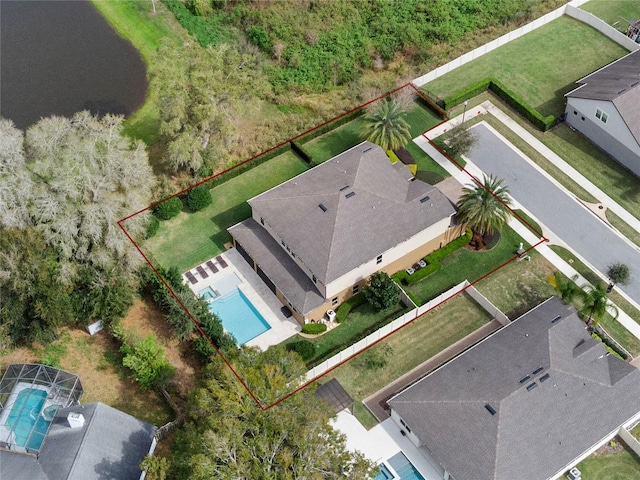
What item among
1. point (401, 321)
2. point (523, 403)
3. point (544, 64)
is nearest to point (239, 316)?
point (401, 321)

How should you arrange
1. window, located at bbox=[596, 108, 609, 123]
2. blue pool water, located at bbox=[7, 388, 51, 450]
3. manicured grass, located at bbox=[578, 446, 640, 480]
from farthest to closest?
window, located at bbox=[596, 108, 609, 123] < manicured grass, located at bbox=[578, 446, 640, 480] < blue pool water, located at bbox=[7, 388, 51, 450]

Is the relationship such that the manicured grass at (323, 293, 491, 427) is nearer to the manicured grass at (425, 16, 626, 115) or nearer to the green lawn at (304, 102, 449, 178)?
the green lawn at (304, 102, 449, 178)

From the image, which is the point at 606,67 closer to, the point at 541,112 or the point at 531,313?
the point at 541,112

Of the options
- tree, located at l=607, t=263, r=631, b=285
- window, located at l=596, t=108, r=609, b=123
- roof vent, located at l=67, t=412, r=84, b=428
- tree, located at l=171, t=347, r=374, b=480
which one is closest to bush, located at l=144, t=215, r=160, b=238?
roof vent, located at l=67, t=412, r=84, b=428

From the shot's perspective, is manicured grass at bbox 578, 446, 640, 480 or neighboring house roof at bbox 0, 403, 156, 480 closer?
neighboring house roof at bbox 0, 403, 156, 480

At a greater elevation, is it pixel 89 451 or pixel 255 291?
pixel 255 291

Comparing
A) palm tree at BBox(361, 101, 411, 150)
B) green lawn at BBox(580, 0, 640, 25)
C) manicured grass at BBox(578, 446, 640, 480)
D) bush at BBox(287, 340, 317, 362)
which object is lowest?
manicured grass at BBox(578, 446, 640, 480)

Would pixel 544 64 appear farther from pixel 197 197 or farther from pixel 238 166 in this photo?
pixel 197 197

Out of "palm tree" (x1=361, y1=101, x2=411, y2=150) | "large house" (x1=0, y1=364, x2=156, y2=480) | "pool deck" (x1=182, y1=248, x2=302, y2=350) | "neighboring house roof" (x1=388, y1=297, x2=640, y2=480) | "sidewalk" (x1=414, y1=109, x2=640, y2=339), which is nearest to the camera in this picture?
"large house" (x1=0, y1=364, x2=156, y2=480)
